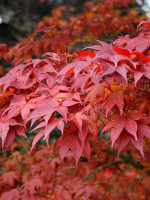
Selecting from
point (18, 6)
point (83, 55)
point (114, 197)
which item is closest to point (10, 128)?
point (83, 55)

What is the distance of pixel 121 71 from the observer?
0.93m

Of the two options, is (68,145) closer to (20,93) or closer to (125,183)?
(20,93)

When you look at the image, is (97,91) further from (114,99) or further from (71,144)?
(71,144)

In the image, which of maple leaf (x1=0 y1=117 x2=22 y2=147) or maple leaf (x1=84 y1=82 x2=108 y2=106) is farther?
maple leaf (x1=0 y1=117 x2=22 y2=147)

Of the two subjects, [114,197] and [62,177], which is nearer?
[62,177]

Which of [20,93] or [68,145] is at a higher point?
[20,93]

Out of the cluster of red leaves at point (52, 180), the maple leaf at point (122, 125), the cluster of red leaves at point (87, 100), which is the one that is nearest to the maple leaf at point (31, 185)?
the cluster of red leaves at point (52, 180)

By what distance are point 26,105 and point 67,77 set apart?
12.6 inches

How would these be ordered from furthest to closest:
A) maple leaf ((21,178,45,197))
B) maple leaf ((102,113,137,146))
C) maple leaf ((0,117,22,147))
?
maple leaf ((21,178,45,197)), maple leaf ((0,117,22,147)), maple leaf ((102,113,137,146))

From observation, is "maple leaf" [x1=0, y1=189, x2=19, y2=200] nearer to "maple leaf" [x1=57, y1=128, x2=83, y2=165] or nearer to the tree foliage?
the tree foliage

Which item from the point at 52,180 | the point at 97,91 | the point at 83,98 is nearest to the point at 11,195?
the point at 52,180

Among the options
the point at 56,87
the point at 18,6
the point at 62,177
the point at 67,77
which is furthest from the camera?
the point at 18,6

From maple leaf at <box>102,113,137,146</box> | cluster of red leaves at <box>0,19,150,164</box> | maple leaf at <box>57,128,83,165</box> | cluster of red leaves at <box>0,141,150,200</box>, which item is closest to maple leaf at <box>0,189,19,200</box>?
cluster of red leaves at <box>0,141,150,200</box>

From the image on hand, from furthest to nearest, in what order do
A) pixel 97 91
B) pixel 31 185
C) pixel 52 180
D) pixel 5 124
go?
pixel 52 180, pixel 31 185, pixel 5 124, pixel 97 91
